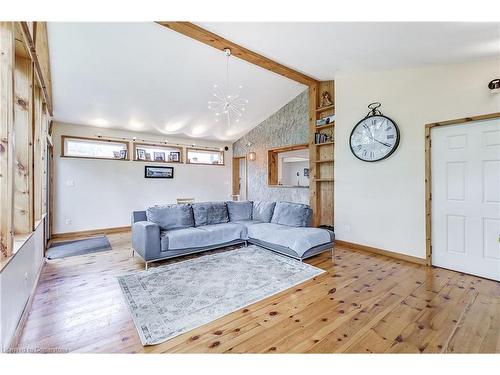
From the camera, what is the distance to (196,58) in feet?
12.5

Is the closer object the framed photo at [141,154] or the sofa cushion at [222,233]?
the sofa cushion at [222,233]

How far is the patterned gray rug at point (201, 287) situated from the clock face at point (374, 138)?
2.09 metres

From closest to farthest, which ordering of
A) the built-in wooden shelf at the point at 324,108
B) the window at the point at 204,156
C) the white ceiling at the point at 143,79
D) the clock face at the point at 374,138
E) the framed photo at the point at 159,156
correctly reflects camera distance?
the white ceiling at the point at 143,79
the clock face at the point at 374,138
the built-in wooden shelf at the point at 324,108
the framed photo at the point at 159,156
the window at the point at 204,156

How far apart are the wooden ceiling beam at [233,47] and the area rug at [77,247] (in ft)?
11.8

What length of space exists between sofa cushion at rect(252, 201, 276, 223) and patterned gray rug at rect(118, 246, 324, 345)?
0.92 metres

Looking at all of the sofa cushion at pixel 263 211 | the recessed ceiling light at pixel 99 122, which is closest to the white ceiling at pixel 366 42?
the sofa cushion at pixel 263 211

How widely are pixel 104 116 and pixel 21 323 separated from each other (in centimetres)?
417

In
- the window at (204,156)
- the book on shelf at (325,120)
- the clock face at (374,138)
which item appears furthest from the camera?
the window at (204,156)

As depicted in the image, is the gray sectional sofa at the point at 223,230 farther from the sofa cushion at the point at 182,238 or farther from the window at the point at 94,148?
the window at the point at 94,148

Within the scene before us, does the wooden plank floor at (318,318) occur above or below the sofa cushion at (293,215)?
below

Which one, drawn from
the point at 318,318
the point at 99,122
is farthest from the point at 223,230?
the point at 99,122

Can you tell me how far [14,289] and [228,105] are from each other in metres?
3.68

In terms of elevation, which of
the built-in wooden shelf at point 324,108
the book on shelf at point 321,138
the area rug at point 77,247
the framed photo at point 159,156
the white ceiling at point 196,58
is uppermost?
the white ceiling at point 196,58

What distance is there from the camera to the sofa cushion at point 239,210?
14.6 feet
